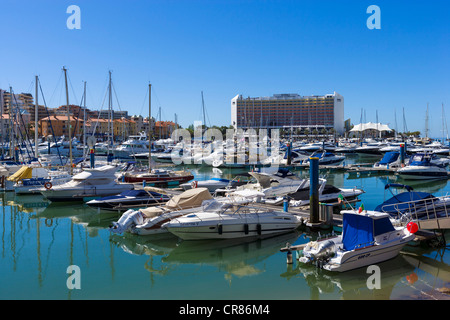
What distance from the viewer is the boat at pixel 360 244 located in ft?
45.6

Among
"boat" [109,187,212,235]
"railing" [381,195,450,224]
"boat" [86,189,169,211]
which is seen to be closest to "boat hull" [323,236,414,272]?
"railing" [381,195,450,224]

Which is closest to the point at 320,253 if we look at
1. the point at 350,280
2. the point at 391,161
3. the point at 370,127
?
the point at 350,280

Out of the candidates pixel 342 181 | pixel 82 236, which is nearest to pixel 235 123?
pixel 342 181

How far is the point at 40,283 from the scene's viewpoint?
44.6ft

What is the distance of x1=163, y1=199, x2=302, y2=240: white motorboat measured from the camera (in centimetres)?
1761

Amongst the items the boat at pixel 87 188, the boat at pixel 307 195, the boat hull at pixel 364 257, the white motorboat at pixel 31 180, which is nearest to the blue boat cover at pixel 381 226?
the boat hull at pixel 364 257

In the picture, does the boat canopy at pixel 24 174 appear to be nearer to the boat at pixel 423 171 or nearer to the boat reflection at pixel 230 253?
the boat reflection at pixel 230 253

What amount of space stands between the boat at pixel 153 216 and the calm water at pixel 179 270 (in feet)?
1.72

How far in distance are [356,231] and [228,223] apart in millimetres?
5786

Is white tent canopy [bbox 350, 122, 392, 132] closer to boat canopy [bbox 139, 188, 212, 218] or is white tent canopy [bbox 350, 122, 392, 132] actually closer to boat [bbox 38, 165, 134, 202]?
boat [bbox 38, 165, 134, 202]

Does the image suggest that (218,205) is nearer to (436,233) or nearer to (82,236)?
(82,236)

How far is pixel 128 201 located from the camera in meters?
23.6

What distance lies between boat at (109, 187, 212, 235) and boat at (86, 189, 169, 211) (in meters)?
3.05
